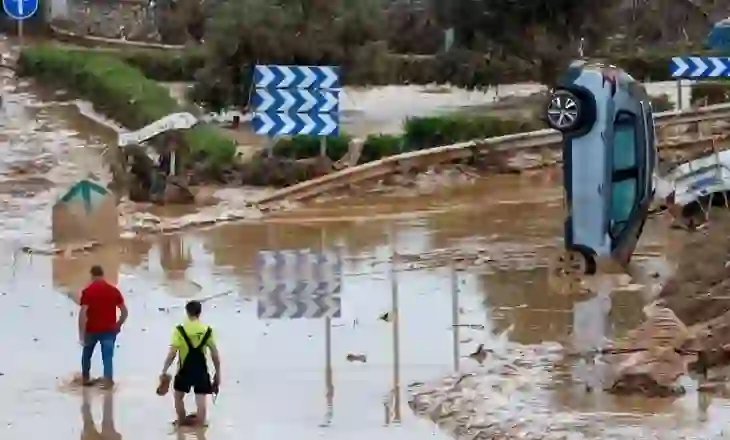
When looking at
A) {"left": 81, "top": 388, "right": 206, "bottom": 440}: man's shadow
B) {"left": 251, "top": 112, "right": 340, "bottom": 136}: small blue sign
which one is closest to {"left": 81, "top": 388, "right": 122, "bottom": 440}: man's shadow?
{"left": 81, "top": 388, "right": 206, "bottom": 440}: man's shadow

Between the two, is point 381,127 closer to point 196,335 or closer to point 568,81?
point 568,81

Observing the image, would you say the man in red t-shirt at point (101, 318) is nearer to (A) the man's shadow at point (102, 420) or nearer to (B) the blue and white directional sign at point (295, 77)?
(A) the man's shadow at point (102, 420)

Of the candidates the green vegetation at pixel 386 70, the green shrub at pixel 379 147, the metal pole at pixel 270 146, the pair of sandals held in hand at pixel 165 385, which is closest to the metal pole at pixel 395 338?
the pair of sandals held in hand at pixel 165 385

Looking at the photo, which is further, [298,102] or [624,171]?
[298,102]

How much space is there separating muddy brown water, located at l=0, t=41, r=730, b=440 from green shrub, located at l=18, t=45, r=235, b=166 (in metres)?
3.20

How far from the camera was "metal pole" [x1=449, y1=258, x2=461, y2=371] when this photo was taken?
16.2 m

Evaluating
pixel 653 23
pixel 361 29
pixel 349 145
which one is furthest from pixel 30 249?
pixel 653 23

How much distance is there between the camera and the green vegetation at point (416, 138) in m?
30.8

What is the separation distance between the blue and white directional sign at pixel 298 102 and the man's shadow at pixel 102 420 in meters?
15.0

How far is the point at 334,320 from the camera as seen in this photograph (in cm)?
1805

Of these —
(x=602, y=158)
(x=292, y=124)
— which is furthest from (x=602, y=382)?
(x=292, y=124)

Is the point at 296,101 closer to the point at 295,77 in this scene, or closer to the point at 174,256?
the point at 295,77

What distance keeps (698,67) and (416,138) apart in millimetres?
6890

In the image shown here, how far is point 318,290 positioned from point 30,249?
5.62m
